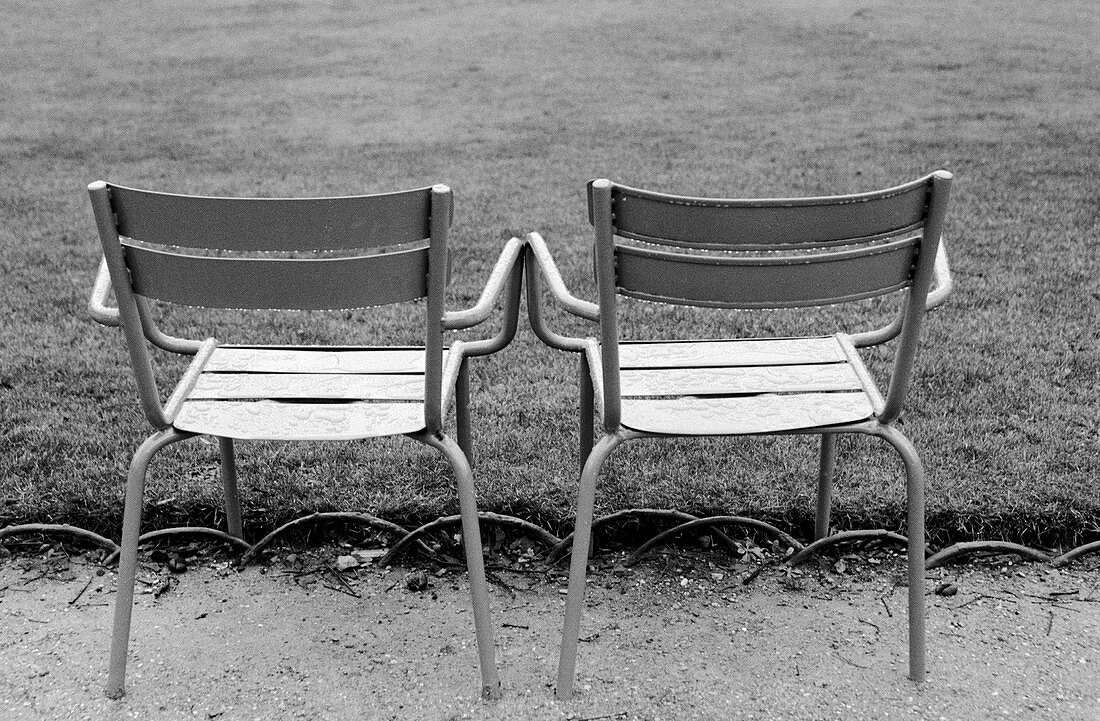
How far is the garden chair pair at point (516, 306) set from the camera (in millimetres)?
2039

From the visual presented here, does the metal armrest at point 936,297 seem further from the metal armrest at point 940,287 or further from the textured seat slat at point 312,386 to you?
the textured seat slat at point 312,386

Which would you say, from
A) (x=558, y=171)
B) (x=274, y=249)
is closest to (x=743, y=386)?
(x=274, y=249)

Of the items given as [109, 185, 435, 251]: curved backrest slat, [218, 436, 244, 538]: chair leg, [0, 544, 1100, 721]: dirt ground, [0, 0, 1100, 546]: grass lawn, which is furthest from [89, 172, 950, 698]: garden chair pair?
[0, 0, 1100, 546]: grass lawn

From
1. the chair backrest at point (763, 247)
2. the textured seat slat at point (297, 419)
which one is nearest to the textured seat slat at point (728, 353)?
the chair backrest at point (763, 247)

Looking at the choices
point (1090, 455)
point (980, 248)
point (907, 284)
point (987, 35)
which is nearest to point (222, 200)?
point (907, 284)

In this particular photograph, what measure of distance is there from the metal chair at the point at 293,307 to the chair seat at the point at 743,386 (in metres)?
0.36

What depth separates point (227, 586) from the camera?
285 centimetres

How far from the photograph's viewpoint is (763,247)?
206cm

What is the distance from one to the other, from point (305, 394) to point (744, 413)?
3.19ft

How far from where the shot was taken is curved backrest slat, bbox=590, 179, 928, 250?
2.01 meters

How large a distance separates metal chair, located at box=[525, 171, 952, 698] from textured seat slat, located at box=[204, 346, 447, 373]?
349 millimetres

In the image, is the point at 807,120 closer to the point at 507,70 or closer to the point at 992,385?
the point at 507,70

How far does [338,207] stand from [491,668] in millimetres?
1055

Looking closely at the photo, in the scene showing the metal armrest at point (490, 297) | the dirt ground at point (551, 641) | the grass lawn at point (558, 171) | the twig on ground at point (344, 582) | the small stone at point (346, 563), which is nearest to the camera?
the metal armrest at point (490, 297)
